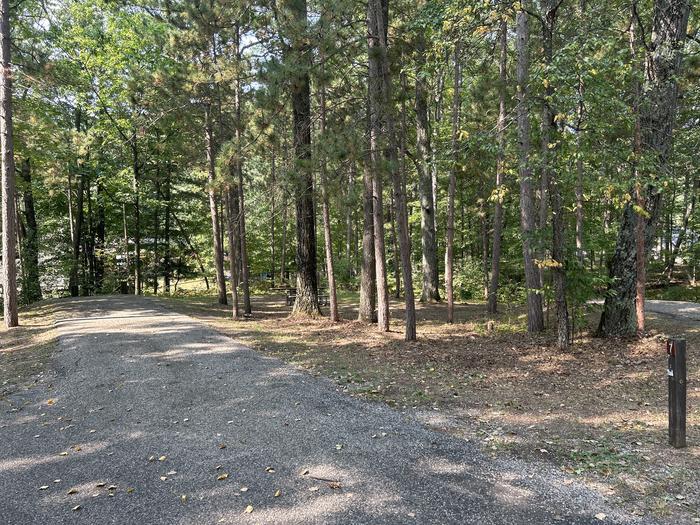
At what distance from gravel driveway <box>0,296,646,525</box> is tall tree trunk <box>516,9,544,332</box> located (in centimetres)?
437

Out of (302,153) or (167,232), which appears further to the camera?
(167,232)

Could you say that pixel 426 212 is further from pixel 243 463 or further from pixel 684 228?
pixel 684 228

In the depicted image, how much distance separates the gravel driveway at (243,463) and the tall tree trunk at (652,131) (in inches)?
205

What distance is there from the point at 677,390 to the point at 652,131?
546 cm

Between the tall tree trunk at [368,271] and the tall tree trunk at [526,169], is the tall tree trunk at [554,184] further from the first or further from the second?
the tall tree trunk at [368,271]

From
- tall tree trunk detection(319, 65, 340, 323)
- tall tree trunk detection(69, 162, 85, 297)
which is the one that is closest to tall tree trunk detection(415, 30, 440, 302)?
tall tree trunk detection(319, 65, 340, 323)

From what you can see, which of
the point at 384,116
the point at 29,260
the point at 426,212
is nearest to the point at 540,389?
the point at 384,116

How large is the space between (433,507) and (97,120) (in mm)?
23006

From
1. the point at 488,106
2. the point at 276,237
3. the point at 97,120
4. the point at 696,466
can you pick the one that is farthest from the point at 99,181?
the point at 696,466

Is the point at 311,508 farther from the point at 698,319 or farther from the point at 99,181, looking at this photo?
the point at 99,181

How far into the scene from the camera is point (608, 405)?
16.8 ft

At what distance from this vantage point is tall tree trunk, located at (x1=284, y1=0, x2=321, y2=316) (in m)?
8.71

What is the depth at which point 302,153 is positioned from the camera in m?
9.87

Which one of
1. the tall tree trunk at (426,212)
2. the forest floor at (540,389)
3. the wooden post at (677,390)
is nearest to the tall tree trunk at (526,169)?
the forest floor at (540,389)
